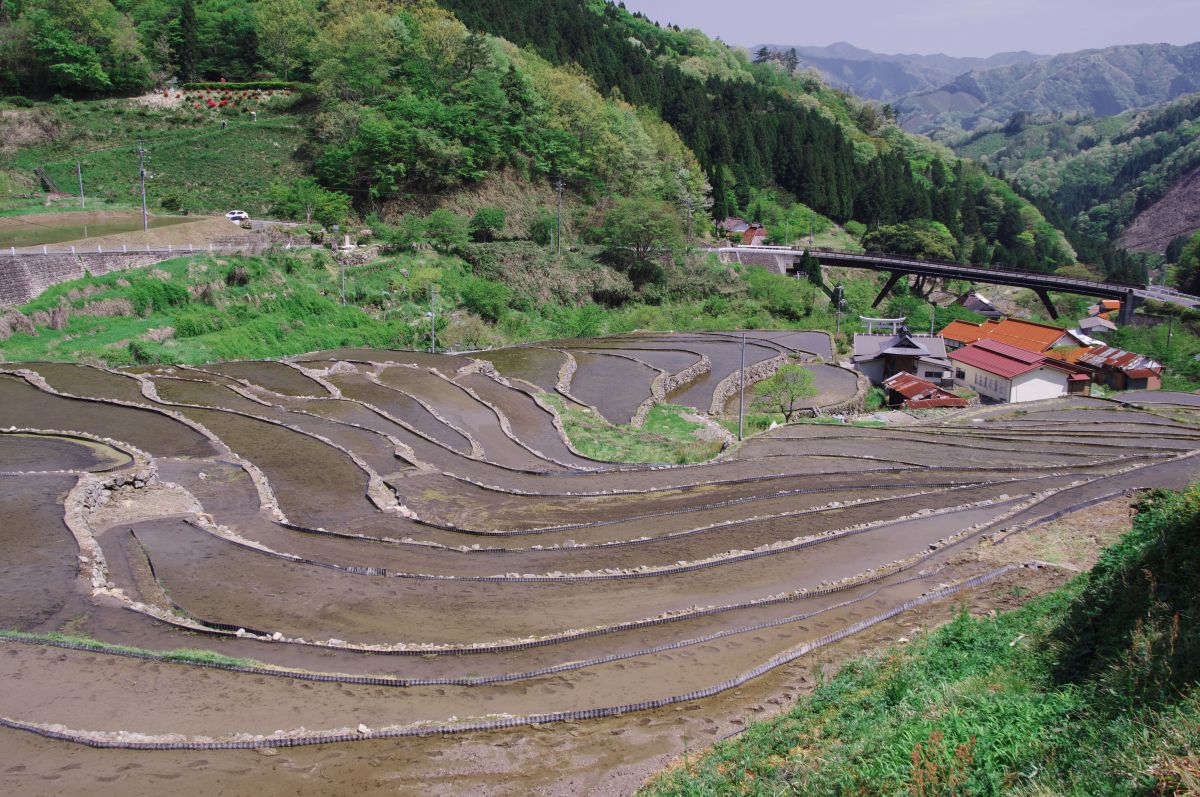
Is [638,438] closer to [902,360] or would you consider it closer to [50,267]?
[902,360]

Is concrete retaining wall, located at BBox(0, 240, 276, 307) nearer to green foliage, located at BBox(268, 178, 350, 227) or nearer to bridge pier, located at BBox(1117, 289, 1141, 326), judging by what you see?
green foliage, located at BBox(268, 178, 350, 227)

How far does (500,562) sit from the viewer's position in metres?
17.3

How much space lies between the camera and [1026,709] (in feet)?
28.7

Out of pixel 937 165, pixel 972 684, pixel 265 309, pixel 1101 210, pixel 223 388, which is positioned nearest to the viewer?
pixel 972 684

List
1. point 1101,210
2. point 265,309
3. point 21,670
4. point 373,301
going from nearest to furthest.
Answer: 1. point 21,670
2. point 265,309
3. point 373,301
4. point 1101,210

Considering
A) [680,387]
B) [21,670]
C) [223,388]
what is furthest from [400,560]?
[680,387]

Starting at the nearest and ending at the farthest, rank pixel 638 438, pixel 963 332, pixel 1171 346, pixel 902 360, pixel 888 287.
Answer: pixel 638 438, pixel 902 360, pixel 1171 346, pixel 963 332, pixel 888 287

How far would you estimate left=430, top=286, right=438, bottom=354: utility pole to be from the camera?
44125 mm

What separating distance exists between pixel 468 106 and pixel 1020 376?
141ft

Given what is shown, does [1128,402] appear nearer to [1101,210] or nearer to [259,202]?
[259,202]

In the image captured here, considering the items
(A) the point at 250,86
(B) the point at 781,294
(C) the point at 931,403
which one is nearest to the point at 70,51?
(A) the point at 250,86

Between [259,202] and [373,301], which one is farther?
[259,202]

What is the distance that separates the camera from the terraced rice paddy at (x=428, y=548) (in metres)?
11.8

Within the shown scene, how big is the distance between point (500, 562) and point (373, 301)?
3182 cm
